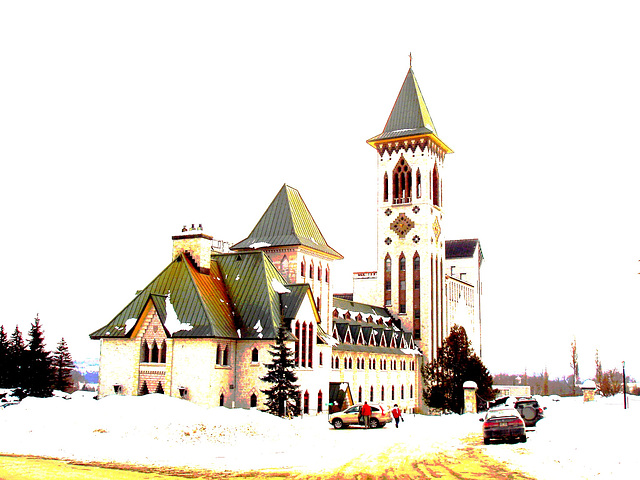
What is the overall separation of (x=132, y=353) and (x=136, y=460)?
76.7 feet

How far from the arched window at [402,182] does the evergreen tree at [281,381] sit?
51615 mm

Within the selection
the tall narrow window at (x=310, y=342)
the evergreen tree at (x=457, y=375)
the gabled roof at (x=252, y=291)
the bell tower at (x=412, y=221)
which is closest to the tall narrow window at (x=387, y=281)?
the bell tower at (x=412, y=221)

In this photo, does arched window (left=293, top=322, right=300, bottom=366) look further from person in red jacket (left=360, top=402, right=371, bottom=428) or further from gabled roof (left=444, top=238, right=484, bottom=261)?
gabled roof (left=444, top=238, right=484, bottom=261)

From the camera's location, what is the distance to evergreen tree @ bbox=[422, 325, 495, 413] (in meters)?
75.3

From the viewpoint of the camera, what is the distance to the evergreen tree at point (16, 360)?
156ft

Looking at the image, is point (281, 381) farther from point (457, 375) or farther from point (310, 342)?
point (457, 375)

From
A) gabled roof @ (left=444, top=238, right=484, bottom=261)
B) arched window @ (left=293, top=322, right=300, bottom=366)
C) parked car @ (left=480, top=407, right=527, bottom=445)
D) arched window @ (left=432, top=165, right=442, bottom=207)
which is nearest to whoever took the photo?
parked car @ (left=480, top=407, right=527, bottom=445)

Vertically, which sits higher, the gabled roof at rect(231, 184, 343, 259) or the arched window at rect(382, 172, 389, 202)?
the arched window at rect(382, 172, 389, 202)

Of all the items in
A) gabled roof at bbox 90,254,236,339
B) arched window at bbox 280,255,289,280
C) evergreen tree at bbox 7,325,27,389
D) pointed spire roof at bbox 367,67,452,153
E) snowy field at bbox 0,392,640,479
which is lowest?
snowy field at bbox 0,392,640,479

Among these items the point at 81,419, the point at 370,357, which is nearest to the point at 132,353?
the point at 81,419

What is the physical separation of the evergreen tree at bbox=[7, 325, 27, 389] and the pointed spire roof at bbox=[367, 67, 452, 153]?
169ft

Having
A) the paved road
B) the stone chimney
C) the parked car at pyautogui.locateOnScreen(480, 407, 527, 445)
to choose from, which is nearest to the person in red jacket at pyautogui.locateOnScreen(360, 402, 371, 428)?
the parked car at pyautogui.locateOnScreen(480, 407, 527, 445)

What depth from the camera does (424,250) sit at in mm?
91062

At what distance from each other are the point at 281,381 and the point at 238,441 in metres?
14.5
